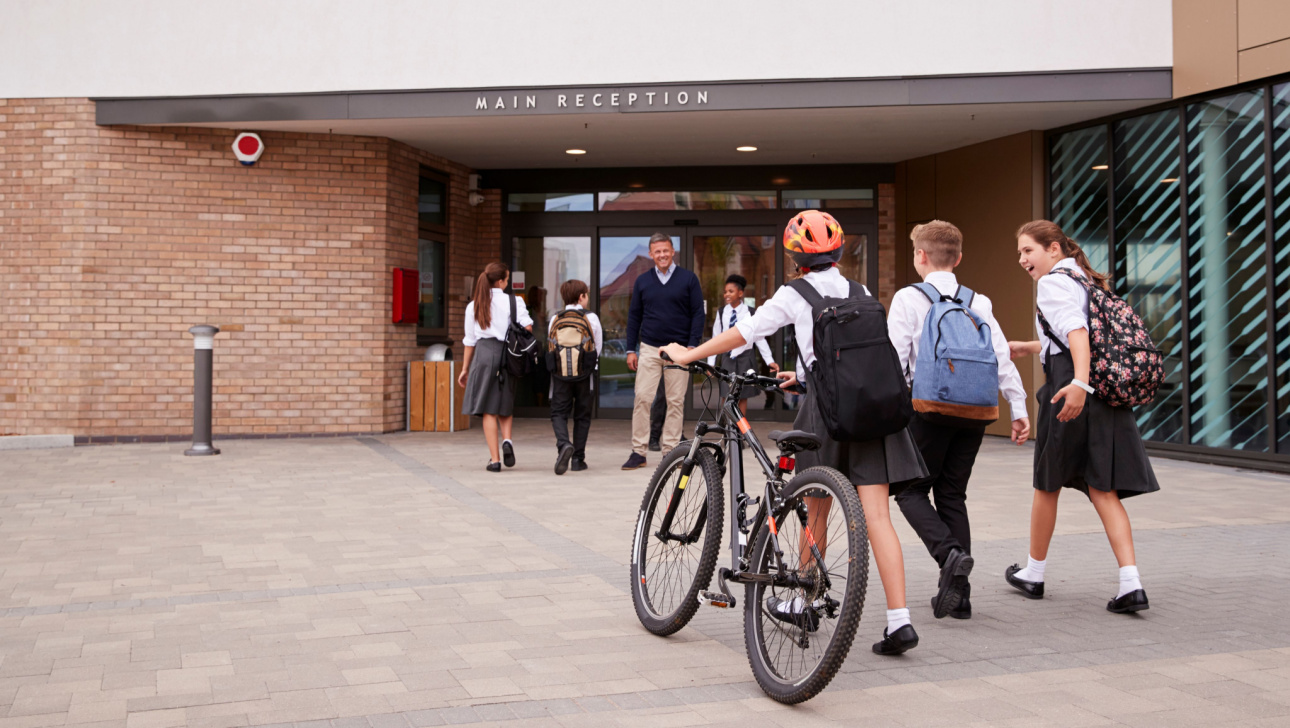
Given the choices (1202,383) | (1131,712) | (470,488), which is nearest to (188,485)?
(470,488)

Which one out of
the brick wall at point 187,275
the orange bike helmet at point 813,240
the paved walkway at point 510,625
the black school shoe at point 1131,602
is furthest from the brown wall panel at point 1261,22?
the brick wall at point 187,275

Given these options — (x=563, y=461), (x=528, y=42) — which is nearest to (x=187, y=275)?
(x=528, y=42)

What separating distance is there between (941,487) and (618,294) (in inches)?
419

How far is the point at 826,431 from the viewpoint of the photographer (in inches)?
161

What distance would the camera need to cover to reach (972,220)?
13.2 meters

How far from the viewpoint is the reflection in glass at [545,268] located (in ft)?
50.2

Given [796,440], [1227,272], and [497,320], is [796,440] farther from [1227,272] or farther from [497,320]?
[1227,272]

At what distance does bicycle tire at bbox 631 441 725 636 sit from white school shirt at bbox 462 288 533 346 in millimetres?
5030

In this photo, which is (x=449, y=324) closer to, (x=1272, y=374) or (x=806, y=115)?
(x=806, y=115)

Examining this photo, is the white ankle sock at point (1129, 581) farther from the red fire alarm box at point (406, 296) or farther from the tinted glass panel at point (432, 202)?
the tinted glass panel at point (432, 202)

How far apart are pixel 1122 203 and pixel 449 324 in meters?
7.96

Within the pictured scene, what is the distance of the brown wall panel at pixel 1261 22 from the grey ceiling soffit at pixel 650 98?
803 millimetres

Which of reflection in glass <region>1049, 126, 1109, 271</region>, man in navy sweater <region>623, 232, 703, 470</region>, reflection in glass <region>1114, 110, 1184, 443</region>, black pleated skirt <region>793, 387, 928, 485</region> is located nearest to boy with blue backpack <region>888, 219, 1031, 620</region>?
black pleated skirt <region>793, 387, 928, 485</region>

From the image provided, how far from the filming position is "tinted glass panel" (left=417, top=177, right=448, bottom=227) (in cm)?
1392
